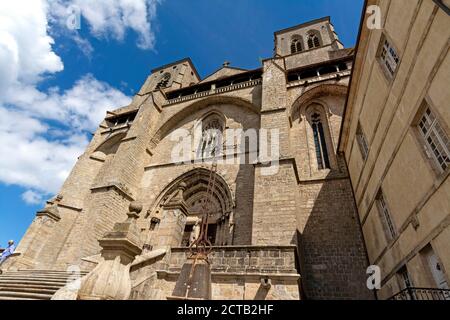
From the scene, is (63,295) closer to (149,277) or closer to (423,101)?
(149,277)

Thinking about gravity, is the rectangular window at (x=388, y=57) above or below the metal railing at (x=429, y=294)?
above

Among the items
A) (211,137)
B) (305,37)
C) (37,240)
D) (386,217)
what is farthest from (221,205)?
(305,37)

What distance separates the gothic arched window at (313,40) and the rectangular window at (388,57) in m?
17.7

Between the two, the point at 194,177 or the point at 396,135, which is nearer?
the point at 396,135

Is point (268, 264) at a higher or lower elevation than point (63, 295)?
higher

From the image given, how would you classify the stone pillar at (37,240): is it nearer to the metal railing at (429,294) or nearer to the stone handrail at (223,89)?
the stone handrail at (223,89)

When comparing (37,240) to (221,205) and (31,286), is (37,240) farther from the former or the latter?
(221,205)

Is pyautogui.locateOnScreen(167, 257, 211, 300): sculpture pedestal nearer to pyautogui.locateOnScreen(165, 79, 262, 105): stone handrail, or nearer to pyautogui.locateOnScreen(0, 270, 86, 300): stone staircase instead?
pyautogui.locateOnScreen(0, 270, 86, 300): stone staircase

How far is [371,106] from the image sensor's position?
6242 millimetres

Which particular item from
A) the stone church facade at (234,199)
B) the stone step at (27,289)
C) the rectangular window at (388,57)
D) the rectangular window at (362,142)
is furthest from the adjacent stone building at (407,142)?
the stone step at (27,289)

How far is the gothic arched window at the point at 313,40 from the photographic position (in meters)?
21.4

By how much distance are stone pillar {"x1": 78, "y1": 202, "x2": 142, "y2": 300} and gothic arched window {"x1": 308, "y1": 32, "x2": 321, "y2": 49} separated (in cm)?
2334

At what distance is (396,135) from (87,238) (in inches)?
417
